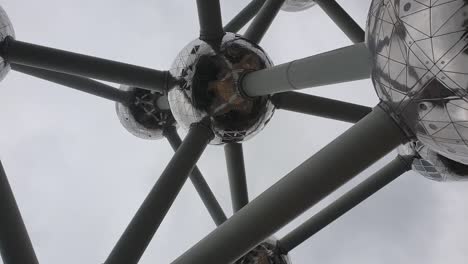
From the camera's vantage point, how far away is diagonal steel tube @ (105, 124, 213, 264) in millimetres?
4605

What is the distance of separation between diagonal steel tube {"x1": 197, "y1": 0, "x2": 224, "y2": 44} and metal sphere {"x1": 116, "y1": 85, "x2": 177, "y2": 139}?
257 centimetres

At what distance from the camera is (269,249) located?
25.1 ft

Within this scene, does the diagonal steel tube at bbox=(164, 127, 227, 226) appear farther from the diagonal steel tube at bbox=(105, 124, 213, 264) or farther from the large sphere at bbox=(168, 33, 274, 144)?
the diagonal steel tube at bbox=(105, 124, 213, 264)

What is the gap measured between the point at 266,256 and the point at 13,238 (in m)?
3.93

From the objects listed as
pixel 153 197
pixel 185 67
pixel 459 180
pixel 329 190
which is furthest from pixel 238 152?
pixel 329 190

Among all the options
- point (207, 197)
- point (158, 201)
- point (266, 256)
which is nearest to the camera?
point (158, 201)

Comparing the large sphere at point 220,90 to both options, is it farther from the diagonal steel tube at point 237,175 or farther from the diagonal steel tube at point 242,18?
the diagonal steel tube at point 242,18

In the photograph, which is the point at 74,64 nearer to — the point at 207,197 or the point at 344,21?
the point at 207,197

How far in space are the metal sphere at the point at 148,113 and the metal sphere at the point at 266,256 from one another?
2341 millimetres

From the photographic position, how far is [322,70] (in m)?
3.73

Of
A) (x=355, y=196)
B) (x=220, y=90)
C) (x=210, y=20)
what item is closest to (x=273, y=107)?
(x=220, y=90)

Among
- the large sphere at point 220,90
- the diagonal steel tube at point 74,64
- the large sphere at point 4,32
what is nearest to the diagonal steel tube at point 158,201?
the large sphere at point 220,90

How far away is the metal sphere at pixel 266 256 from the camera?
749cm

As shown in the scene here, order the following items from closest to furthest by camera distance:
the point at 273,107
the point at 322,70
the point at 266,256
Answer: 1. the point at 322,70
2. the point at 273,107
3. the point at 266,256
